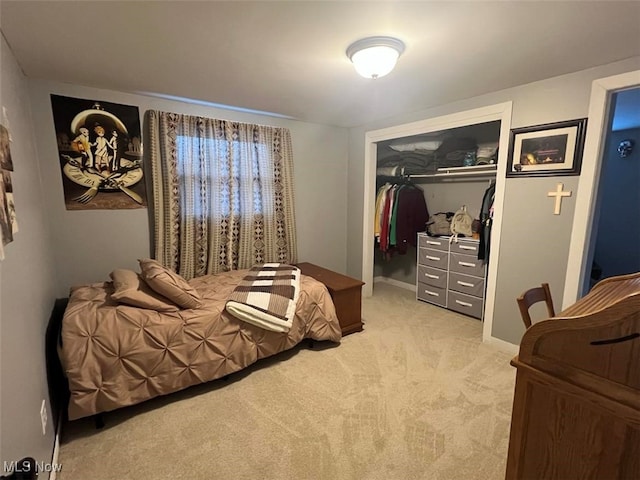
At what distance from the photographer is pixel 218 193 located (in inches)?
121

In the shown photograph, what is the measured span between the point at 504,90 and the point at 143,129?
3.11 m

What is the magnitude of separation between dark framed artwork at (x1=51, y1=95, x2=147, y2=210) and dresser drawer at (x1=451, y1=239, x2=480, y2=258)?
3.27 m

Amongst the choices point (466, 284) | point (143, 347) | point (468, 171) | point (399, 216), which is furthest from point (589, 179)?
point (143, 347)

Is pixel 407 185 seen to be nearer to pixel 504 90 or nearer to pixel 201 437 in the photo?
pixel 504 90

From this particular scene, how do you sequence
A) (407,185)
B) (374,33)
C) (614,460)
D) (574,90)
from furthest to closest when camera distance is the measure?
(407,185), (574,90), (374,33), (614,460)

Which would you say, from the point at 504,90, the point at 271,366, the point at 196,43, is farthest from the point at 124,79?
the point at 504,90

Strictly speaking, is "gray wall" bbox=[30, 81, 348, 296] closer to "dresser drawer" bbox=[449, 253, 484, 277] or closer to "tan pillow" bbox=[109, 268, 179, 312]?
"tan pillow" bbox=[109, 268, 179, 312]

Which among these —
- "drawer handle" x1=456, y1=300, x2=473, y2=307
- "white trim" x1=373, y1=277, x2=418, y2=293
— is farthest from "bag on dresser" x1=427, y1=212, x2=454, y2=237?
"white trim" x1=373, y1=277, x2=418, y2=293

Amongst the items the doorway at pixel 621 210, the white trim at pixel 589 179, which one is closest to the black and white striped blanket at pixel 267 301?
the white trim at pixel 589 179

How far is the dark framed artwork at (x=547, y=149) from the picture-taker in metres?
2.17

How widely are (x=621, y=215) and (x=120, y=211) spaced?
6111mm

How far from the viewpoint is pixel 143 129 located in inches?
107

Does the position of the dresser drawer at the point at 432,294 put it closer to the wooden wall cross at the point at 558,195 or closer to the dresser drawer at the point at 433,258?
the dresser drawer at the point at 433,258

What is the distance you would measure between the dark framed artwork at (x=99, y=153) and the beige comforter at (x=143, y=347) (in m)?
0.78
